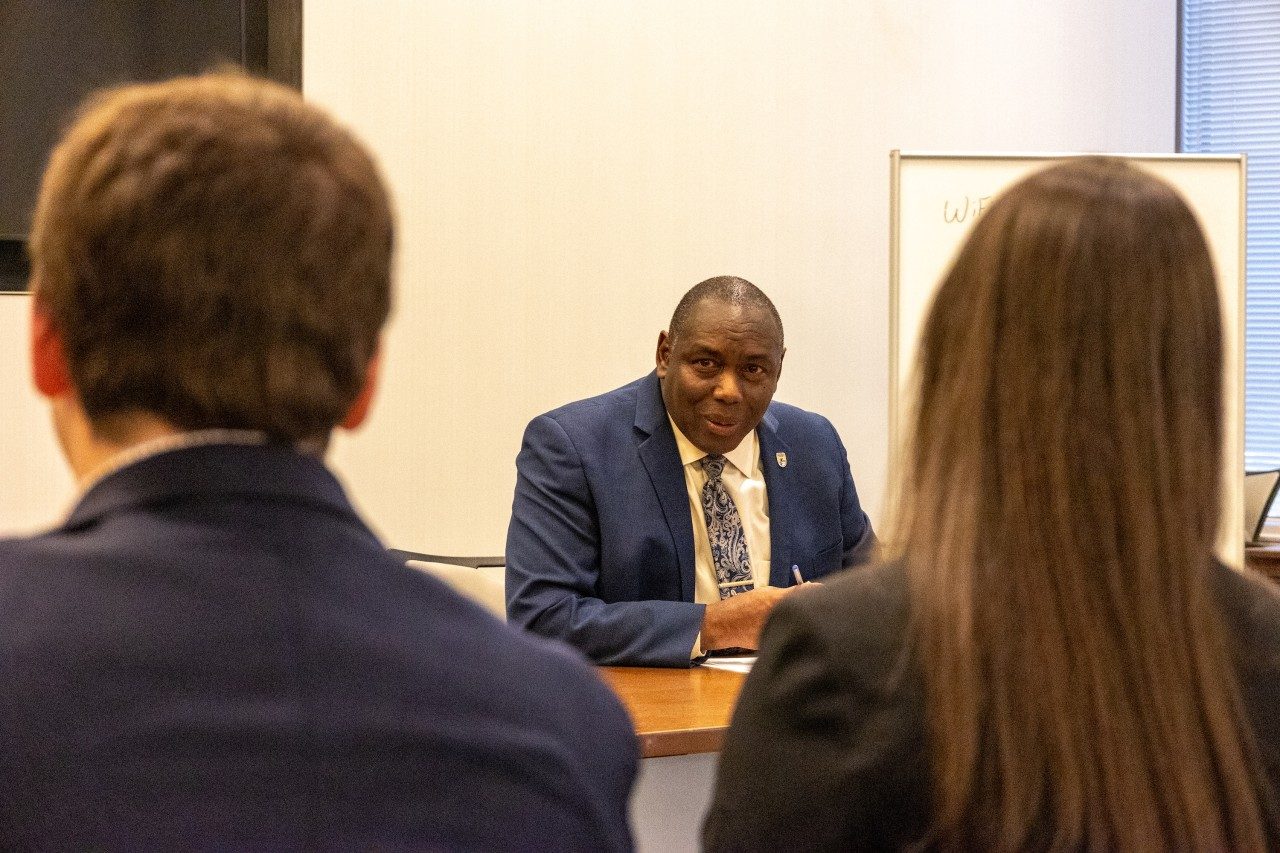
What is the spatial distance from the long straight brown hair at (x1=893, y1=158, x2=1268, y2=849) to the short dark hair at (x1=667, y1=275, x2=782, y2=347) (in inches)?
79.5

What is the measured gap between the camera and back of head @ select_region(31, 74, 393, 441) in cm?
78

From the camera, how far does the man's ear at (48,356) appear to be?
812mm

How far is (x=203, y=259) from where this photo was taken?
78 cm

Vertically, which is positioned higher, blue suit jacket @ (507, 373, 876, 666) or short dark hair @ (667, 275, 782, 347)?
short dark hair @ (667, 275, 782, 347)

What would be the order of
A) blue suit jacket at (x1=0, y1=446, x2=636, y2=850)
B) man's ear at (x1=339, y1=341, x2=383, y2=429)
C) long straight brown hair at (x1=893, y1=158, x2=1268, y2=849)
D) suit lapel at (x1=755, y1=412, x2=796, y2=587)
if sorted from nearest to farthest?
blue suit jacket at (x1=0, y1=446, x2=636, y2=850) < man's ear at (x1=339, y1=341, x2=383, y2=429) < long straight brown hair at (x1=893, y1=158, x2=1268, y2=849) < suit lapel at (x1=755, y1=412, x2=796, y2=587)

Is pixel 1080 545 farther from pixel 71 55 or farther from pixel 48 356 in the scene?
pixel 71 55

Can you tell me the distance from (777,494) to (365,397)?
2257 mm

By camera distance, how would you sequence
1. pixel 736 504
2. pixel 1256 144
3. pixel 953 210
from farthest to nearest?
pixel 1256 144, pixel 953 210, pixel 736 504

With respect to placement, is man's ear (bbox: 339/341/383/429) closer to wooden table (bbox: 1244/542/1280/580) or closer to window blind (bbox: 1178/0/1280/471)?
wooden table (bbox: 1244/542/1280/580)

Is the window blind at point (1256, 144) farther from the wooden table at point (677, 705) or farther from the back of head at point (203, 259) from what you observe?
the back of head at point (203, 259)

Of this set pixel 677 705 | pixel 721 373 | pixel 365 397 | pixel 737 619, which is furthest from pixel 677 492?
pixel 365 397

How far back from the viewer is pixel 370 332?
0.86m

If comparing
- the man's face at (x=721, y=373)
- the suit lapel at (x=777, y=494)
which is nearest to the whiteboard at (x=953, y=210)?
the suit lapel at (x=777, y=494)

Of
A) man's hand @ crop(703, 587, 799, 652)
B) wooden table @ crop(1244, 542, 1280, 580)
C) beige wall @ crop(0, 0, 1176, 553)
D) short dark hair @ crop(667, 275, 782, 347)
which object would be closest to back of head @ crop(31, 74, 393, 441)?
man's hand @ crop(703, 587, 799, 652)
